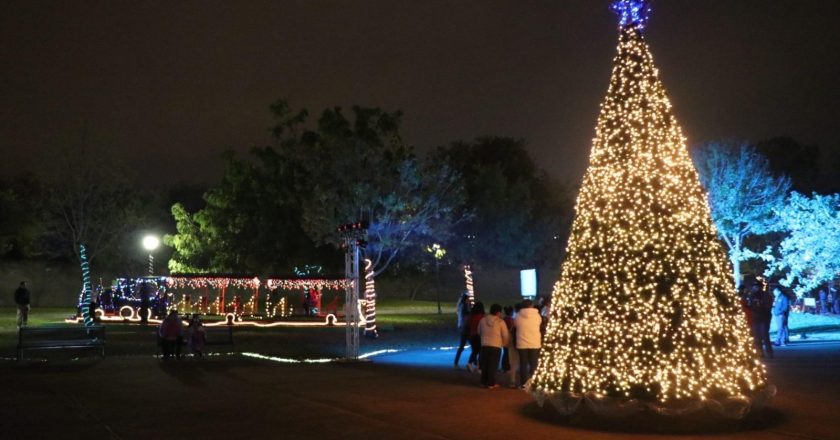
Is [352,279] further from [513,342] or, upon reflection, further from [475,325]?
[513,342]

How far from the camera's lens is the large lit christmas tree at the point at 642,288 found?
11227 millimetres

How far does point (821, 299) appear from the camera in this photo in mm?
43312

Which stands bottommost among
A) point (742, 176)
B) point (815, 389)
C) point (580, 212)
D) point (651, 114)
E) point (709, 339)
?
point (815, 389)

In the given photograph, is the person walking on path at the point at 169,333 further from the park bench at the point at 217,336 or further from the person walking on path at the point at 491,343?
the person walking on path at the point at 491,343

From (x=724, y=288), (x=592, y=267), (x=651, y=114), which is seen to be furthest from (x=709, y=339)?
(x=651, y=114)

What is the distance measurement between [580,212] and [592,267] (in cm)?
93

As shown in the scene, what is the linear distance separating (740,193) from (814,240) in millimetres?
10290

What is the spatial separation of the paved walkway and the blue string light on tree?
18.5 ft

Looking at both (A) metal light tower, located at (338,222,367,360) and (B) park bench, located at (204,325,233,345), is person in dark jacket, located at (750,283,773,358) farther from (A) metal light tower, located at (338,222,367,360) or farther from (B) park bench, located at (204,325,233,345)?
(B) park bench, located at (204,325,233,345)

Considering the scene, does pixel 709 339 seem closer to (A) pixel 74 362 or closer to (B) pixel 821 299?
(A) pixel 74 362

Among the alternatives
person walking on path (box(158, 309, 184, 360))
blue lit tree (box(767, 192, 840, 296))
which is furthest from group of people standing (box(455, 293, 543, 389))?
blue lit tree (box(767, 192, 840, 296))

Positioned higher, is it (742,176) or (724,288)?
(742,176)

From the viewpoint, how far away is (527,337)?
15586mm

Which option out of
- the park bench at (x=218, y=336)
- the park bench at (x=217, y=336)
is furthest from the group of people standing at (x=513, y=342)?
the park bench at (x=218, y=336)
